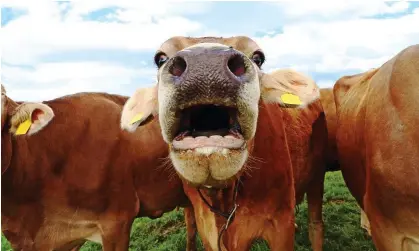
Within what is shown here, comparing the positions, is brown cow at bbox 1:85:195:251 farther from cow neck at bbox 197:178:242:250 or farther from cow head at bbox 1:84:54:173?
cow neck at bbox 197:178:242:250

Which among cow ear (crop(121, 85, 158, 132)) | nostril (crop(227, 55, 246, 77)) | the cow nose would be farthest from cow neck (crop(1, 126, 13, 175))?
nostril (crop(227, 55, 246, 77))

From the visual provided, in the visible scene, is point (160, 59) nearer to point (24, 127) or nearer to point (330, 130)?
point (24, 127)

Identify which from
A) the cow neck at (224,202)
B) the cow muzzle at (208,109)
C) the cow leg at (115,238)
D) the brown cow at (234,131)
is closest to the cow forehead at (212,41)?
the brown cow at (234,131)

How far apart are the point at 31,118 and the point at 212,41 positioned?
2.44 metres

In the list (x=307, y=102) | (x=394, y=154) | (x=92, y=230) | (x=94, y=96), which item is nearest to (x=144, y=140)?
(x=94, y=96)

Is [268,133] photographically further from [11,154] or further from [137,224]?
[137,224]

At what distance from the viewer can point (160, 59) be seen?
379 cm

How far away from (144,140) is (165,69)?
138 inches

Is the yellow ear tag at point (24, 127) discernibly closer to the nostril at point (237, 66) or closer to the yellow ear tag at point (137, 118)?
the yellow ear tag at point (137, 118)

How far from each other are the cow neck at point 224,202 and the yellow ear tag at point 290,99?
0.75 m

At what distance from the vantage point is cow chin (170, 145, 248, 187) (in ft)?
9.92

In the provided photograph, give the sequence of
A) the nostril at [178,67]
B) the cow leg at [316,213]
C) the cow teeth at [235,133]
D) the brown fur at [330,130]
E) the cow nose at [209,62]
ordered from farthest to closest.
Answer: the brown fur at [330,130] → the cow leg at [316,213] → the cow teeth at [235,133] → the nostril at [178,67] → the cow nose at [209,62]

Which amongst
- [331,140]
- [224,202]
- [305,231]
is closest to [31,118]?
[224,202]

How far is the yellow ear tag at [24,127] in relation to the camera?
5.16 metres
